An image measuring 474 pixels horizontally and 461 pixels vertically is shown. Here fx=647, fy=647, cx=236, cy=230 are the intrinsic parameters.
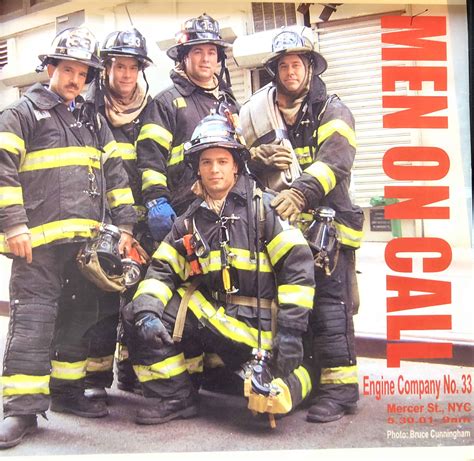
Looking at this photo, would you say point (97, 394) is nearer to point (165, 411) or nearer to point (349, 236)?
point (165, 411)

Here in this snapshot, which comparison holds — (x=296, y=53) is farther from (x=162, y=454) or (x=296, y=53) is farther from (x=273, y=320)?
(x=162, y=454)

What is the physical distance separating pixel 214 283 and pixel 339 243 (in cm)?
84

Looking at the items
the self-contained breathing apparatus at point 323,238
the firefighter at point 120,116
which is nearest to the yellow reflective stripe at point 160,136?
the firefighter at point 120,116

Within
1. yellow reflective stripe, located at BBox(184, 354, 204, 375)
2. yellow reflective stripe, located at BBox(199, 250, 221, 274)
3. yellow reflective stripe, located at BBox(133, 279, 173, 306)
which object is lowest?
yellow reflective stripe, located at BBox(184, 354, 204, 375)

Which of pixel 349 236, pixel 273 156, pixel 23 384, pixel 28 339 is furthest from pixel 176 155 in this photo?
pixel 23 384

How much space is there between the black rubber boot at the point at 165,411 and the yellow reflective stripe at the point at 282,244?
1.04m

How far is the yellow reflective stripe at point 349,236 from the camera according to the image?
163 inches

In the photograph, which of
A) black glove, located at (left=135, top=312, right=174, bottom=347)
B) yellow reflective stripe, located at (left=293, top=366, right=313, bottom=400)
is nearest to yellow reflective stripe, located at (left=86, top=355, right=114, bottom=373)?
black glove, located at (left=135, top=312, right=174, bottom=347)

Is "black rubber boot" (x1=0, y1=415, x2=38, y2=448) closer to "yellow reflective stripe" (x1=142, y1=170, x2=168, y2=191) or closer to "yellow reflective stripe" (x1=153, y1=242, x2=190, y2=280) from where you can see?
"yellow reflective stripe" (x1=153, y1=242, x2=190, y2=280)

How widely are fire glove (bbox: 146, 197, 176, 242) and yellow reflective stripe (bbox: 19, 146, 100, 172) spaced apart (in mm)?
428

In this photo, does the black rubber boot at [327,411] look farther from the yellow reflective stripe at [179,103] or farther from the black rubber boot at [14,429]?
the yellow reflective stripe at [179,103]

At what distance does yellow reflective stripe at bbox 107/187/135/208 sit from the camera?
4109 millimetres

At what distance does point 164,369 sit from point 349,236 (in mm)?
1434

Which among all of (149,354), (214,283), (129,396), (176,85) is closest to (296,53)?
(176,85)
